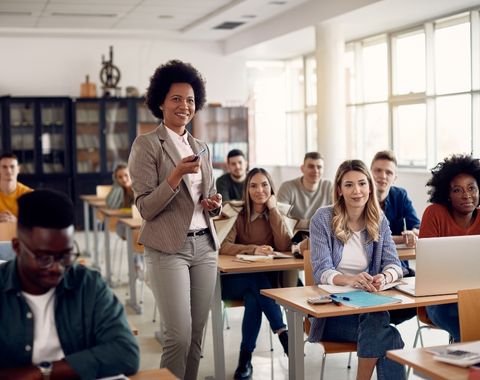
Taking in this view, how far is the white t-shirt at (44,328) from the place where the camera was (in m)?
2.09

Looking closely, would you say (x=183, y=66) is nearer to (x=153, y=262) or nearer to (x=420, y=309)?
(x=153, y=262)

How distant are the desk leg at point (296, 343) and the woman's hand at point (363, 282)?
357mm

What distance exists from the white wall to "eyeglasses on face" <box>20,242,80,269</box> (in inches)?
419

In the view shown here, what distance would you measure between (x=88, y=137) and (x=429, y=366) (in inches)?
413

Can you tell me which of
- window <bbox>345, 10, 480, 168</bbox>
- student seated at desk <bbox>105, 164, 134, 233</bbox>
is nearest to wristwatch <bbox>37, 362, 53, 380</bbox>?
student seated at desk <bbox>105, 164, 134, 233</bbox>

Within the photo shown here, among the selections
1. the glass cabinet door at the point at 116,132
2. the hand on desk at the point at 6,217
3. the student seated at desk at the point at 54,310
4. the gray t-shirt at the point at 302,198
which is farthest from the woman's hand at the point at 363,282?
the glass cabinet door at the point at 116,132

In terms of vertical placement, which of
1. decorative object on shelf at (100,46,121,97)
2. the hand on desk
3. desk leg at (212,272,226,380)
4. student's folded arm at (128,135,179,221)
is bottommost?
desk leg at (212,272,226,380)

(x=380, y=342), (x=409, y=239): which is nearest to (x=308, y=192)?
(x=409, y=239)

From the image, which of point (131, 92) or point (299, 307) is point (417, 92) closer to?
point (131, 92)

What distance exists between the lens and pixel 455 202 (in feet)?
13.6

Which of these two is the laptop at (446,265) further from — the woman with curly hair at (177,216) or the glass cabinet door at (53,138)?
the glass cabinet door at (53,138)

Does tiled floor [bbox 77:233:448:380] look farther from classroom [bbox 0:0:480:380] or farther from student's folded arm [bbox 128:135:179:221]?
student's folded arm [bbox 128:135:179:221]

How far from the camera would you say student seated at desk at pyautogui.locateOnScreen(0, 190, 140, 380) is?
199cm

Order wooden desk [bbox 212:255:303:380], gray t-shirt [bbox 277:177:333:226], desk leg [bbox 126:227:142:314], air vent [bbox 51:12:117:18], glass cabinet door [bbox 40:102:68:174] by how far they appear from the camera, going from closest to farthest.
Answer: wooden desk [bbox 212:255:303:380]
gray t-shirt [bbox 277:177:333:226]
desk leg [bbox 126:227:142:314]
air vent [bbox 51:12:117:18]
glass cabinet door [bbox 40:102:68:174]
